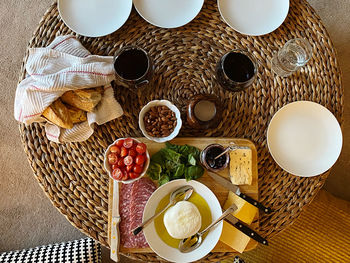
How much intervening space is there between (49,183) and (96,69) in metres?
0.41

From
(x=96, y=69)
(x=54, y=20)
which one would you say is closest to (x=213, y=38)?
(x=96, y=69)

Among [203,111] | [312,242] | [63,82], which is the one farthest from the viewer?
[312,242]

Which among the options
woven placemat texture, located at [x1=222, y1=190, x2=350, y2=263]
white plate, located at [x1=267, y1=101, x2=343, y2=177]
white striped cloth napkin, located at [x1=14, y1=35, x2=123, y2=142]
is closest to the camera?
white striped cloth napkin, located at [x1=14, y1=35, x2=123, y2=142]

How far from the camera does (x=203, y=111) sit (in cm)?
106

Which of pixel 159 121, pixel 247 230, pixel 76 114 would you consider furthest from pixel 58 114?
pixel 247 230

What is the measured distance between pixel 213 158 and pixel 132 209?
295mm

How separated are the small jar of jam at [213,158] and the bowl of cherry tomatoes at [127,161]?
7.0 inches

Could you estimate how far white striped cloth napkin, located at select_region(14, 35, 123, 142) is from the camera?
0.95 metres

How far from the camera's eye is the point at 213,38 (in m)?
1.14

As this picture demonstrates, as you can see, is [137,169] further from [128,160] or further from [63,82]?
[63,82]

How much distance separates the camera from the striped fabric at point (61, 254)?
4.16 ft

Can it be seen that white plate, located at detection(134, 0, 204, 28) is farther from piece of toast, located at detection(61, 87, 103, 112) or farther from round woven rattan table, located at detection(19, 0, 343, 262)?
piece of toast, located at detection(61, 87, 103, 112)

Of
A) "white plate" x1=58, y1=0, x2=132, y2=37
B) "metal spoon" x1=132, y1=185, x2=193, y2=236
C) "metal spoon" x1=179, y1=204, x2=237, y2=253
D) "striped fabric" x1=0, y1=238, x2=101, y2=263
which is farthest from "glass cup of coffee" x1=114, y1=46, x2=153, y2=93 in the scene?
"striped fabric" x1=0, y1=238, x2=101, y2=263

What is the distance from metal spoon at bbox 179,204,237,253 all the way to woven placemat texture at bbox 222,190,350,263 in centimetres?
33
